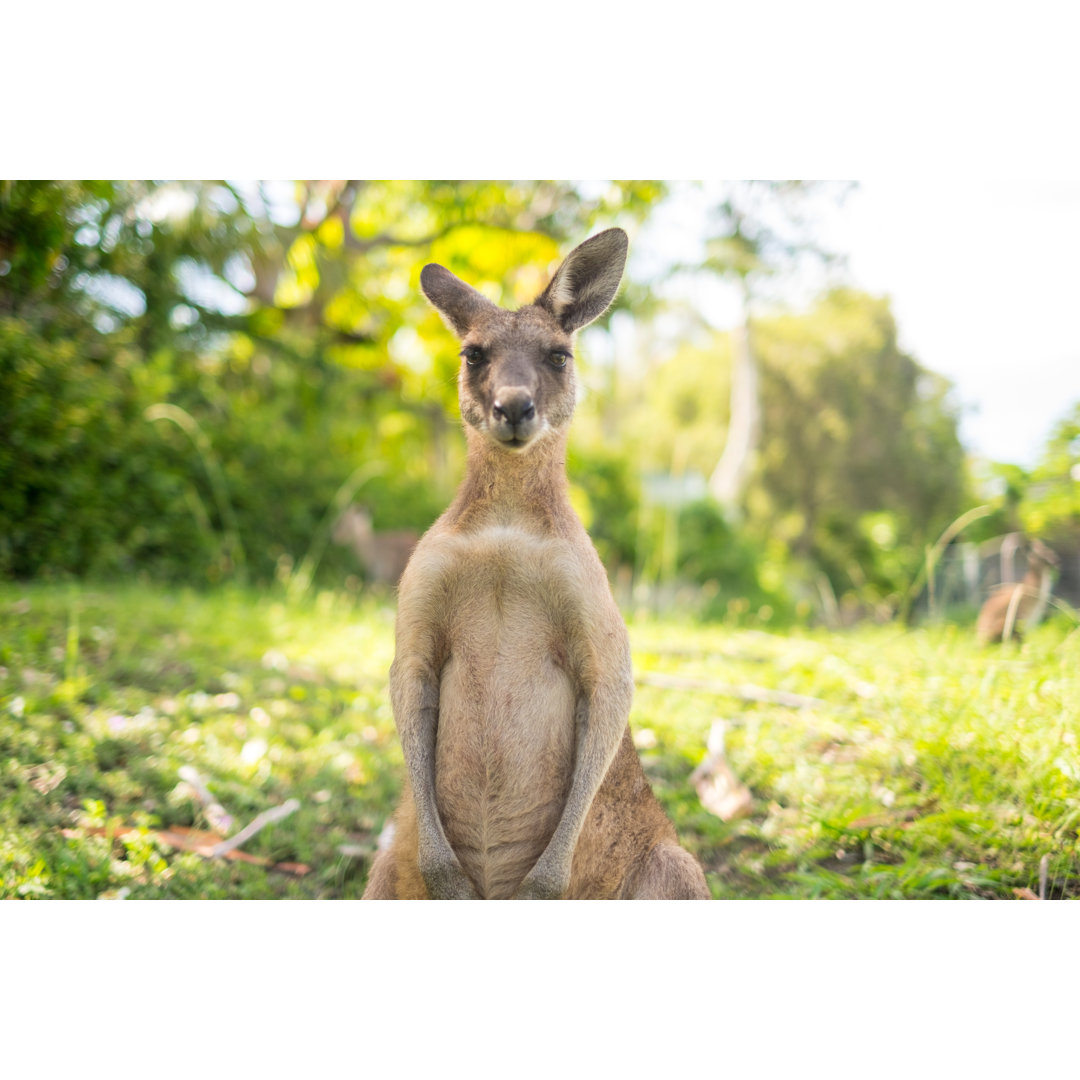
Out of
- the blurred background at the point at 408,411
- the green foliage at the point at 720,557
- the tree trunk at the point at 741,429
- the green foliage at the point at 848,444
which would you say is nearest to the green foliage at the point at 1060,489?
the blurred background at the point at 408,411

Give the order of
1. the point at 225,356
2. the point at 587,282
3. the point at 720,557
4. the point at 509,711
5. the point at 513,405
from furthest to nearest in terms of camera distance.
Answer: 1. the point at 720,557
2. the point at 225,356
3. the point at 587,282
4. the point at 509,711
5. the point at 513,405

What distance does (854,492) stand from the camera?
13766mm

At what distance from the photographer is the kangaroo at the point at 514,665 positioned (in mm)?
1853

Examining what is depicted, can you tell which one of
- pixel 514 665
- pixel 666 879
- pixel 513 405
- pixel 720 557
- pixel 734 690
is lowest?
pixel 720 557

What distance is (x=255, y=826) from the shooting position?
8.97 ft

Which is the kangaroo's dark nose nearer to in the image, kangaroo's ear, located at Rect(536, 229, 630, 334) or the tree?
kangaroo's ear, located at Rect(536, 229, 630, 334)

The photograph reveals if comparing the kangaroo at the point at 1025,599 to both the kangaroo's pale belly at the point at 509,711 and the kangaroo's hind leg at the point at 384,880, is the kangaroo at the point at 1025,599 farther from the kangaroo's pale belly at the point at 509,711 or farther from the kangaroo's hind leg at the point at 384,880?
the kangaroo's hind leg at the point at 384,880

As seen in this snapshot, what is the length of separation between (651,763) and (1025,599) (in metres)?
1.68

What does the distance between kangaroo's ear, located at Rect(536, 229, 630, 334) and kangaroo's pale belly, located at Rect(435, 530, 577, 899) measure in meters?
0.60

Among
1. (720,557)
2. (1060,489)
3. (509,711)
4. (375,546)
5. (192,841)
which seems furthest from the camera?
(720,557)

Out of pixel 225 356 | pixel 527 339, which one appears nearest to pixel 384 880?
pixel 527 339

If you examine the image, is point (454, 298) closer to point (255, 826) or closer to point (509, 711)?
point (509, 711)

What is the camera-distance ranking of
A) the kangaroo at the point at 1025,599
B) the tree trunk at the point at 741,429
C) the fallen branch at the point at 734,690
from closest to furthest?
the kangaroo at the point at 1025,599 < the fallen branch at the point at 734,690 < the tree trunk at the point at 741,429

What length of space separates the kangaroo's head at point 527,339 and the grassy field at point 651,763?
1659mm
